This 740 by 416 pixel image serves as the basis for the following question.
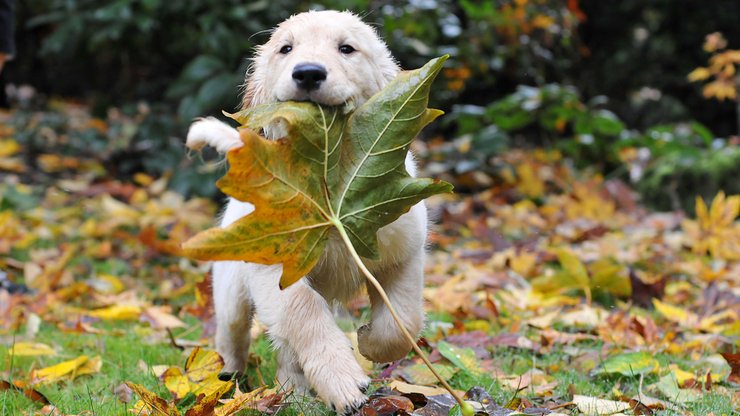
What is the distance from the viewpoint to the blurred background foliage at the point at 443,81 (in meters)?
6.62

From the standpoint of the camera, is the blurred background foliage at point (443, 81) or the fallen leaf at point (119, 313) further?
the blurred background foliage at point (443, 81)

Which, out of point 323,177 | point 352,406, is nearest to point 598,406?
point 352,406

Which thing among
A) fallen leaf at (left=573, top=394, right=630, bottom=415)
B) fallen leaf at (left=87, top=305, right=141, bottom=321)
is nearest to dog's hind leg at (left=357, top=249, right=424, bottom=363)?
fallen leaf at (left=573, top=394, right=630, bottom=415)

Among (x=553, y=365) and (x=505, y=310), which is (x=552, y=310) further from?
(x=553, y=365)

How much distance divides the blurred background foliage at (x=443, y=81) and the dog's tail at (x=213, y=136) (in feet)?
12.6

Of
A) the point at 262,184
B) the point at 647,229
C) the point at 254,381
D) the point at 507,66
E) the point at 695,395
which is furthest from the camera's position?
the point at 507,66

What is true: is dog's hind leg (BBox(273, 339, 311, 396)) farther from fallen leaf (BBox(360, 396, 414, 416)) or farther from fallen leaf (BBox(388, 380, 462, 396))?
fallen leaf (BBox(360, 396, 414, 416))

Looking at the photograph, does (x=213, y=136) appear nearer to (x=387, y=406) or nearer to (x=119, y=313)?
(x=387, y=406)

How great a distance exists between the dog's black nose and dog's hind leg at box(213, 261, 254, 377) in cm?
88

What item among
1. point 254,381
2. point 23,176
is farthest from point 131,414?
point 23,176

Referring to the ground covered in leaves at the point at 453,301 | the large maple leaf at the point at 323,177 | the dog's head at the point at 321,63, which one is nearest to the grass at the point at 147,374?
the ground covered in leaves at the point at 453,301

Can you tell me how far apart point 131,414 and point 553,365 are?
159cm

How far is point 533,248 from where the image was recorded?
5.59 m

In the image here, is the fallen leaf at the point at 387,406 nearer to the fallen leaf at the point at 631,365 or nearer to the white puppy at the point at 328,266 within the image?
the white puppy at the point at 328,266
